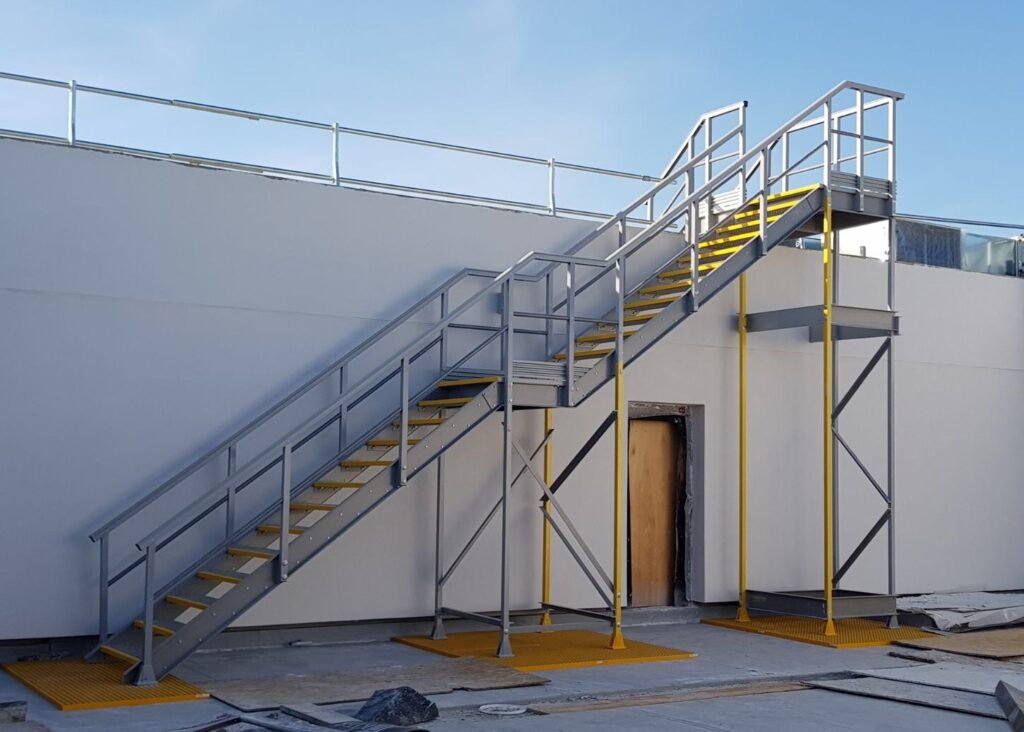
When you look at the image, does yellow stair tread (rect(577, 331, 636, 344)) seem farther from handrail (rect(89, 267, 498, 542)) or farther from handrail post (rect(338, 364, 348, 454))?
handrail post (rect(338, 364, 348, 454))

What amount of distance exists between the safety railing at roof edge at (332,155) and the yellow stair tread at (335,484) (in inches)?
107

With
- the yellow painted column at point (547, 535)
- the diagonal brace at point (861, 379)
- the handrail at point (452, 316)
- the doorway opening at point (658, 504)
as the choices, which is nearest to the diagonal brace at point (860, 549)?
the diagonal brace at point (861, 379)

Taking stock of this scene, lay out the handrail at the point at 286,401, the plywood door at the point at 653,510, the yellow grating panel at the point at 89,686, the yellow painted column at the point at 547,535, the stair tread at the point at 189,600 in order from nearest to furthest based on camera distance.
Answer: the yellow grating panel at the point at 89,686, the stair tread at the point at 189,600, the handrail at the point at 286,401, the yellow painted column at the point at 547,535, the plywood door at the point at 653,510

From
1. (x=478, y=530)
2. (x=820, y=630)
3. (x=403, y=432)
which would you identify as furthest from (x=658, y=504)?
(x=403, y=432)

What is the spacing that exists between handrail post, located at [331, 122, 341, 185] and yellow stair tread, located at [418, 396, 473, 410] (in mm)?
2184

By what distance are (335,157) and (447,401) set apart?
2537mm

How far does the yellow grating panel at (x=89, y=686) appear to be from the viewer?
7.58 metres

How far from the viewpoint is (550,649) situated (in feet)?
32.8

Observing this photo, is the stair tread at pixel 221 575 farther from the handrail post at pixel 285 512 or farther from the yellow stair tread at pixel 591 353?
the yellow stair tread at pixel 591 353

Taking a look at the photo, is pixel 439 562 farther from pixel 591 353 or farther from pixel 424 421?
pixel 591 353

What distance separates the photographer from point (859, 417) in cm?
1334

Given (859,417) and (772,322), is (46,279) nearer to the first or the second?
(772,322)

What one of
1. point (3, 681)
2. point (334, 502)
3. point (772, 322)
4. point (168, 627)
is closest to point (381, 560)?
point (334, 502)

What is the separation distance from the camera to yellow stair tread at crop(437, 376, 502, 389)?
31.6 feet
